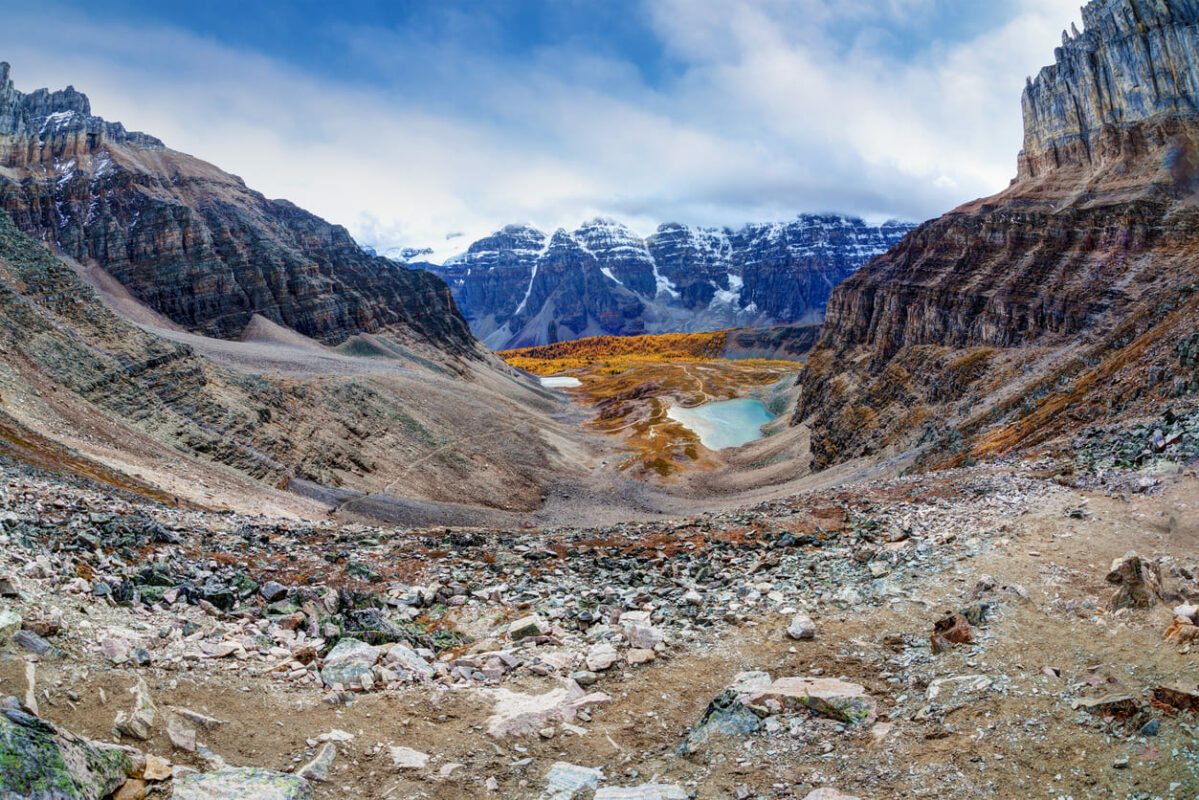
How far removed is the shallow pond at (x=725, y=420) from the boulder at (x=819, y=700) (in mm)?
104671

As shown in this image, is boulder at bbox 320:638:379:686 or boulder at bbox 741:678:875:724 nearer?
boulder at bbox 741:678:875:724

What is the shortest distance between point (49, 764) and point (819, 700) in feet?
37.0

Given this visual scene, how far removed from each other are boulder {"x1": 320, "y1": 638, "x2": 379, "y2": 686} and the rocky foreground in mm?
60

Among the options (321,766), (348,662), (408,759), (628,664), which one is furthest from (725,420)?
(321,766)

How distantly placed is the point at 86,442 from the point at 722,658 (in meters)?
38.8

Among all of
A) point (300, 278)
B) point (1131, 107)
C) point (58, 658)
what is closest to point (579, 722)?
point (58, 658)

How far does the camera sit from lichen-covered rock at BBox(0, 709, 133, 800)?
7.38 m

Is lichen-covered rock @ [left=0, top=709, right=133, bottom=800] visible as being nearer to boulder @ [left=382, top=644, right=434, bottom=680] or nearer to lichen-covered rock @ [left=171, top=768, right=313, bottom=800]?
lichen-covered rock @ [left=171, top=768, right=313, bottom=800]

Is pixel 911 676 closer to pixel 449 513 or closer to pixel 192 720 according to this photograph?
pixel 192 720

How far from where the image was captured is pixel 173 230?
407 ft

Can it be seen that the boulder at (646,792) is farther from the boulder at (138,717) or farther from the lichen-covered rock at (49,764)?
the boulder at (138,717)

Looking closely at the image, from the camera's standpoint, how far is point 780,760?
35.0 feet

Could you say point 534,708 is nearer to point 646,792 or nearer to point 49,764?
point 646,792

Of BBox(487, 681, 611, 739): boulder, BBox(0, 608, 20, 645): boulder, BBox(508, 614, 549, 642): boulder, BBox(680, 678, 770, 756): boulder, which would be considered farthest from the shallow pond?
BBox(0, 608, 20, 645): boulder
